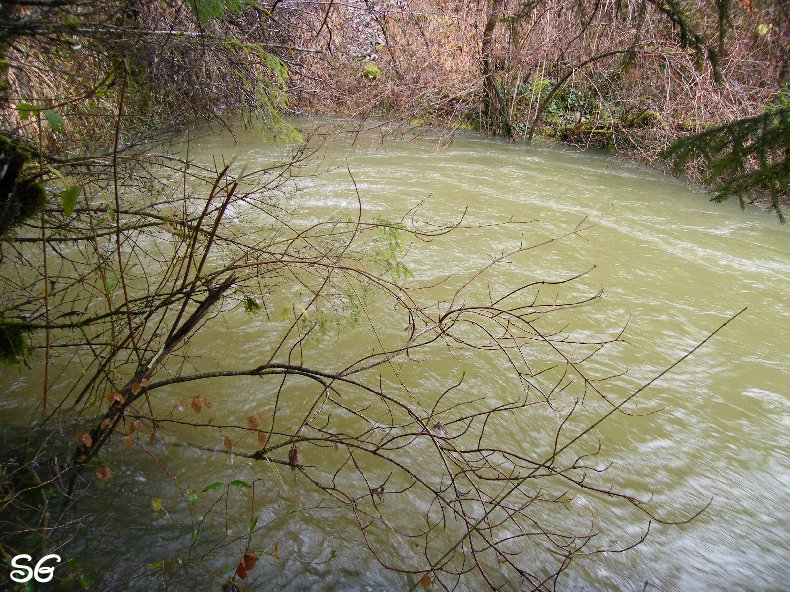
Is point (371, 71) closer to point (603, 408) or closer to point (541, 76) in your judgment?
point (541, 76)

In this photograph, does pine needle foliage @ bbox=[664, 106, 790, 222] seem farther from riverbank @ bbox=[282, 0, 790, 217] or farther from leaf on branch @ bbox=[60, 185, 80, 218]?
riverbank @ bbox=[282, 0, 790, 217]

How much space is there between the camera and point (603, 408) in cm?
390

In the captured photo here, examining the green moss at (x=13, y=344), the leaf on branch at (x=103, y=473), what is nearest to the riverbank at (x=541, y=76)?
the green moss at (x=13, y=344)

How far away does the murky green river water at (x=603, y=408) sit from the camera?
2.60 metres

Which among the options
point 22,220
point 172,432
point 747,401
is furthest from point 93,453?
point 747,401

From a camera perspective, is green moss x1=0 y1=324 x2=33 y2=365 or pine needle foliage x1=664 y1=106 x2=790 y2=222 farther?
pine needle foliage x1=664 y1=106 x2=790 y2=222
